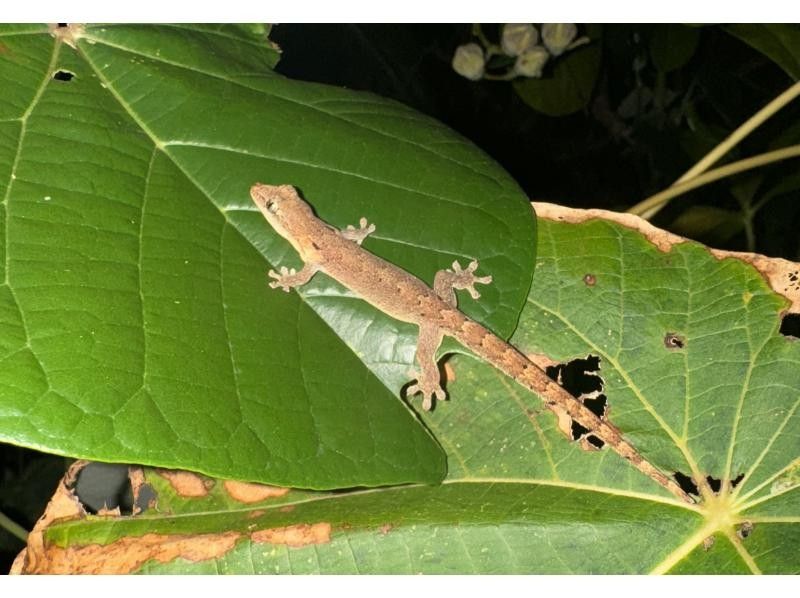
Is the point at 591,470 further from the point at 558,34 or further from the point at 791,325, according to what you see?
the point at 558,34

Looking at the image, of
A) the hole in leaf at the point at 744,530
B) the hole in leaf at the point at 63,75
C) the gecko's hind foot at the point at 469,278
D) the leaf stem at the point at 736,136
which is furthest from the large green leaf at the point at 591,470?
the hole in leaf at the point at 63,75

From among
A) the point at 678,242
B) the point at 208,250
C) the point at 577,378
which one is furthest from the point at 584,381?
the point at 208,250

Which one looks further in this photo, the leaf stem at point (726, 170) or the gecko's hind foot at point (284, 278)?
the leaf stem at point (726, 170)

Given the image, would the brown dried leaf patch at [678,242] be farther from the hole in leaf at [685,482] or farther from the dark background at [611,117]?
the dark background at [611,117]

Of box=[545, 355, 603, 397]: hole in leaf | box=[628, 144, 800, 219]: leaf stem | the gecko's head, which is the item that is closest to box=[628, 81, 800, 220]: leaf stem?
box=[628, 144, 800, 219]: leaf stem

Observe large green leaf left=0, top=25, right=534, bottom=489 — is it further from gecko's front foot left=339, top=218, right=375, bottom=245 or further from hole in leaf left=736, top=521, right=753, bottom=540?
hole in leaf left=736, top=521, right=753, bottom=540
